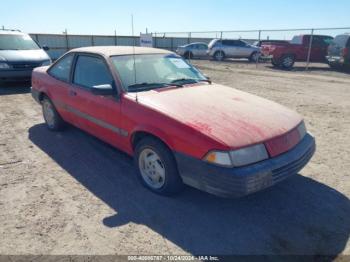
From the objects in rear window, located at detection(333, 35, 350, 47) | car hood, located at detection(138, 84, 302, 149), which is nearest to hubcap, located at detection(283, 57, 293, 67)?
rear window, located at detection(333, 35, 350, 47)

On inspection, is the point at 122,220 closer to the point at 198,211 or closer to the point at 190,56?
the point at 198,211

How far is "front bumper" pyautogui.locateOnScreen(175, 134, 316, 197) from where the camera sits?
2893 millimetres

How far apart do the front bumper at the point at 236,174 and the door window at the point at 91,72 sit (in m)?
1.69

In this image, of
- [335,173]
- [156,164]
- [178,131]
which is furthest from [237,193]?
[335,173]

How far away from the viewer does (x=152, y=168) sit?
3658 millimetres

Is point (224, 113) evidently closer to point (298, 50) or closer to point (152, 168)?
point (152, 168)

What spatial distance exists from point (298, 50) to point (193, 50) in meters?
8.91

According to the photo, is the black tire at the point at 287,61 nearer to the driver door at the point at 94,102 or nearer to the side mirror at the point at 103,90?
the driver door at the point at 94,102

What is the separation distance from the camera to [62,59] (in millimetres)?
5340

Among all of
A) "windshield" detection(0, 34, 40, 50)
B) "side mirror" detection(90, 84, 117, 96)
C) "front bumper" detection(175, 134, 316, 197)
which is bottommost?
"front bumper" detection(175, 134, 316, 197)

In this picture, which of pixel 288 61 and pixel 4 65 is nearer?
pixel 4 65

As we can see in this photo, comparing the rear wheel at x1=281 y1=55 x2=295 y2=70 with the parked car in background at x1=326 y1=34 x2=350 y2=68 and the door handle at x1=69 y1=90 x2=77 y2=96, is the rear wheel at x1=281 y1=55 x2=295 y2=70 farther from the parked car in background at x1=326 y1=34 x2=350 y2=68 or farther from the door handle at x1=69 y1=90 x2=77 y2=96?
the door handle at x1=69 y1=90 x2=77 y2=96

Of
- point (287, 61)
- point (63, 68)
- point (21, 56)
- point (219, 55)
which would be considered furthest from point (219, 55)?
point (63, 68)

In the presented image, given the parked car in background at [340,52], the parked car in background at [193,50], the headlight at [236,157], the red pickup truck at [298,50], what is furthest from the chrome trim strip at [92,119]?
the parked car in background at [193,50]
